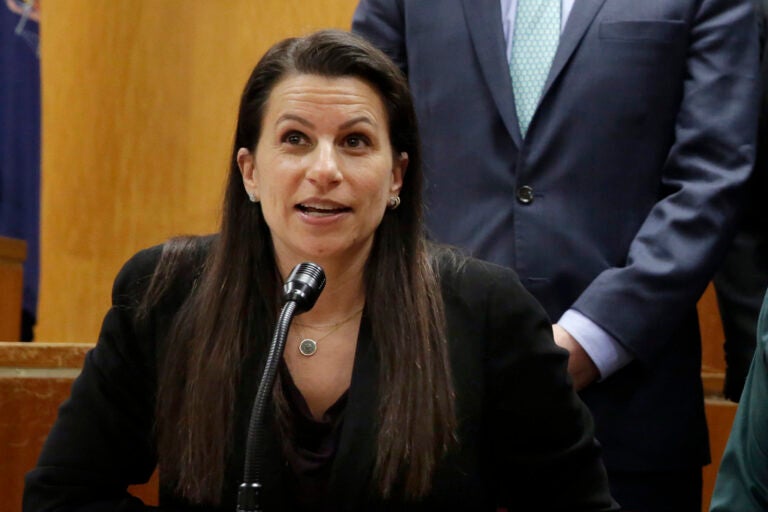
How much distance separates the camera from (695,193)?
1.51 m

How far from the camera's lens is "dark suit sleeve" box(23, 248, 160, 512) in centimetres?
132

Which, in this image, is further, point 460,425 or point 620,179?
point 620,179

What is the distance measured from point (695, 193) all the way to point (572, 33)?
26 cm

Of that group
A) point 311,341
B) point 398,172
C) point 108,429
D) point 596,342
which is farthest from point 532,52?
point 108,429

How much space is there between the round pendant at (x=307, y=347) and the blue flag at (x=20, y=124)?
2174 millimetres

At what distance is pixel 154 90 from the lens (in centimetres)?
239

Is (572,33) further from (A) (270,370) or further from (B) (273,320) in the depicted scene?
(A) (270,370)

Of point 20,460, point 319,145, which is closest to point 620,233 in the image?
point 319,145

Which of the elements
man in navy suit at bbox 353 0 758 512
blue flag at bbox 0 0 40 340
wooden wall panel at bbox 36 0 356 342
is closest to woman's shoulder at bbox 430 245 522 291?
man in navy suit at bbox 353 0 758 512

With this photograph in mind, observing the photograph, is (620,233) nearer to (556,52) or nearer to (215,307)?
(556,52)

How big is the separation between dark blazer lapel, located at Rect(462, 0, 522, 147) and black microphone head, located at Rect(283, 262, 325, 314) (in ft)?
1.84

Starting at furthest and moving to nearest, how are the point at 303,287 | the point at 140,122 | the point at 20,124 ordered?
the point at 20,124 < the point at 140,122 < the point at 303,287

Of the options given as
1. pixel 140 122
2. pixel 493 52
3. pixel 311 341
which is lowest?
pixel 311 341

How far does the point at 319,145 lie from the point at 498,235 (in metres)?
0.35
